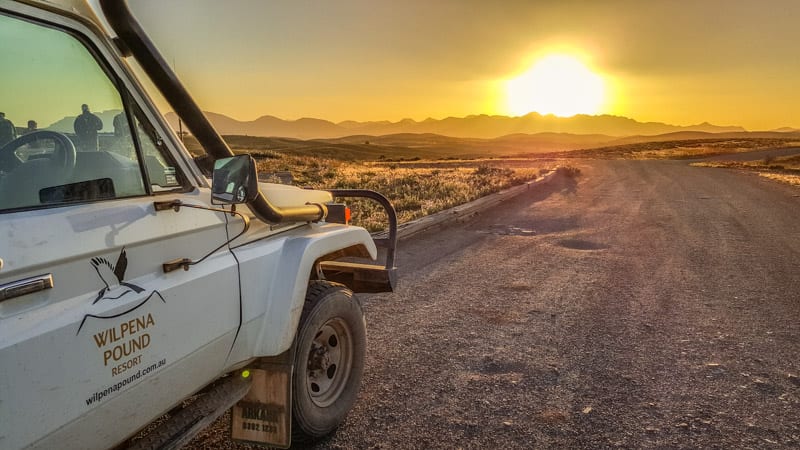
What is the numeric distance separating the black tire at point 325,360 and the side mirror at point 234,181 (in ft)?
3.29

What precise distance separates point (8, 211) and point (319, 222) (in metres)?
2.01

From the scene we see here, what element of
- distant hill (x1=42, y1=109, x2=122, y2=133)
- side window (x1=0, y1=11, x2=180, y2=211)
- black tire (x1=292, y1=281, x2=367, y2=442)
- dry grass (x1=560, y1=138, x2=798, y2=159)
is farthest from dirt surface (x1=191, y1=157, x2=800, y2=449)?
dry grass (x1=560, y1=138, x2=798, y2=159)

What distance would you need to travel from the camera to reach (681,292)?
21.4 feet

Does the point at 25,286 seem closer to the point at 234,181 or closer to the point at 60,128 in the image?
the point at 60,128

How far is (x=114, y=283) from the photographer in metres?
1.95

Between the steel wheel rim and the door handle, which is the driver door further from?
the steel wheel rim

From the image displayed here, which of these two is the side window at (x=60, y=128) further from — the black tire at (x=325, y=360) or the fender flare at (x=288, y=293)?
the black tire at (x=325, y=360)

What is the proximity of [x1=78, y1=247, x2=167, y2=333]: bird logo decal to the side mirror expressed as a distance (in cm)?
46

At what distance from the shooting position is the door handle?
5.13 ft

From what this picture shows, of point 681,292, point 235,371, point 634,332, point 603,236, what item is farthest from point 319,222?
point 603,236

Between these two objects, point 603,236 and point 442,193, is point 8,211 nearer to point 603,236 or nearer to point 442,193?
point 603,236

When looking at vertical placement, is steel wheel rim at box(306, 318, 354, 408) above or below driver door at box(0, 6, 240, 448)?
below

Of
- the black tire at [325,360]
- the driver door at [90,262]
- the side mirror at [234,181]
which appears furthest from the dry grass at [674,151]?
the driver door at [90,262]

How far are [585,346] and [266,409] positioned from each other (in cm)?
301
